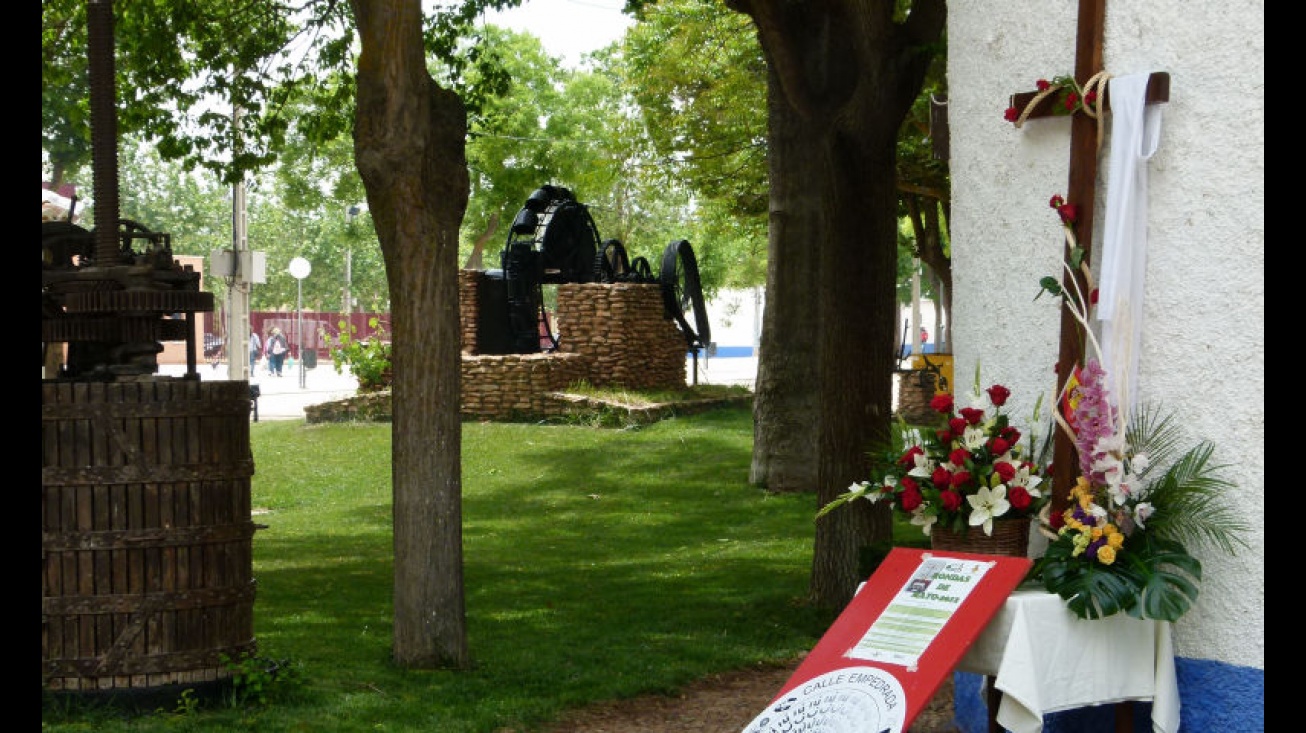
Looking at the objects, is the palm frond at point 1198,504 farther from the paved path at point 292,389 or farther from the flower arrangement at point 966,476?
the paved path at point 292,389

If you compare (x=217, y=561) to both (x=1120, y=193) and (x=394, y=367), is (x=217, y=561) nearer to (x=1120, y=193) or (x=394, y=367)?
(x=394, y=367)

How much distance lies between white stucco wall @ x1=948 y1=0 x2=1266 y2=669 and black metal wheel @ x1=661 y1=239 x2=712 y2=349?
22.5 meters

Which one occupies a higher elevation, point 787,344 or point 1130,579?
point 787,344

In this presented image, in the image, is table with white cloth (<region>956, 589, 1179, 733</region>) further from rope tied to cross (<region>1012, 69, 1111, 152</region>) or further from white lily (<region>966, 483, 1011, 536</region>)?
rope tied to cross (<region>1012, 69, 1111, 152</region>)

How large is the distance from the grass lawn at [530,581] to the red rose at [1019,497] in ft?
10.1

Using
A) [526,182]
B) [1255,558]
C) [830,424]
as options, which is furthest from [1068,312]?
[526,182]

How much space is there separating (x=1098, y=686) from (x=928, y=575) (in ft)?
2.37

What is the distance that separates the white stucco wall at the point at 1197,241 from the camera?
18.5 ft

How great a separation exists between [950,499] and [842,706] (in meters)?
0.87

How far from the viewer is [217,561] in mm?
7660

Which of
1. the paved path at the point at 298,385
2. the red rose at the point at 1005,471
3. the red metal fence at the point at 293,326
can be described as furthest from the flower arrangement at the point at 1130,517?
the red metal fence at the point at 293,326

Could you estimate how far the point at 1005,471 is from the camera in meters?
5.88

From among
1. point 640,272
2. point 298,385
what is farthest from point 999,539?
point 298,385

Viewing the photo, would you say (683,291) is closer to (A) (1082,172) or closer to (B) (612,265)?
(B) (612,265)
